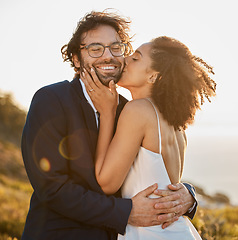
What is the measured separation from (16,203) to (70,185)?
7997 mm

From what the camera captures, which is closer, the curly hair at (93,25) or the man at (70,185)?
the man at (70,185)

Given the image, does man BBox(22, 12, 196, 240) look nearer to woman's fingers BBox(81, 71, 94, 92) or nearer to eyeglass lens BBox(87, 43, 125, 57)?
woman's fingers BBox(81, 71, 94, 92)

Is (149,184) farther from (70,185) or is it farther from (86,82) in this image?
(86,82)

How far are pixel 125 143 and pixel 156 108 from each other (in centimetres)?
46

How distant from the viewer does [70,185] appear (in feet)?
8.54

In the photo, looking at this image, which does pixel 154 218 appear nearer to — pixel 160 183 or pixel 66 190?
pixel 160 183

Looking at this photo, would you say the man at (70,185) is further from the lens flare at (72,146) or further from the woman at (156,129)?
the woman at (156,129)

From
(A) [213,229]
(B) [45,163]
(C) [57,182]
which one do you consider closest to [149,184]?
(C) [57,182]

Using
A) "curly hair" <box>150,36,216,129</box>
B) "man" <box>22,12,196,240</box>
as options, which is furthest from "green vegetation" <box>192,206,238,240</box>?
"curly hair" <box>150,36,216,129</box>

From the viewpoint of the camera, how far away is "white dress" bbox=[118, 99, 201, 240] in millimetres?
2781

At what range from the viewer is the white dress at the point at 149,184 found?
2781mm

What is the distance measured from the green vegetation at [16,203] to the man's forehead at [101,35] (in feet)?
8.39

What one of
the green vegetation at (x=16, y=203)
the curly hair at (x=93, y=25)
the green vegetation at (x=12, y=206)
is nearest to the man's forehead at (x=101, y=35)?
the curly hair at (x=93, y=25)

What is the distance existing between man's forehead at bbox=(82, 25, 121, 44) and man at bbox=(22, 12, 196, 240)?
1.00m
